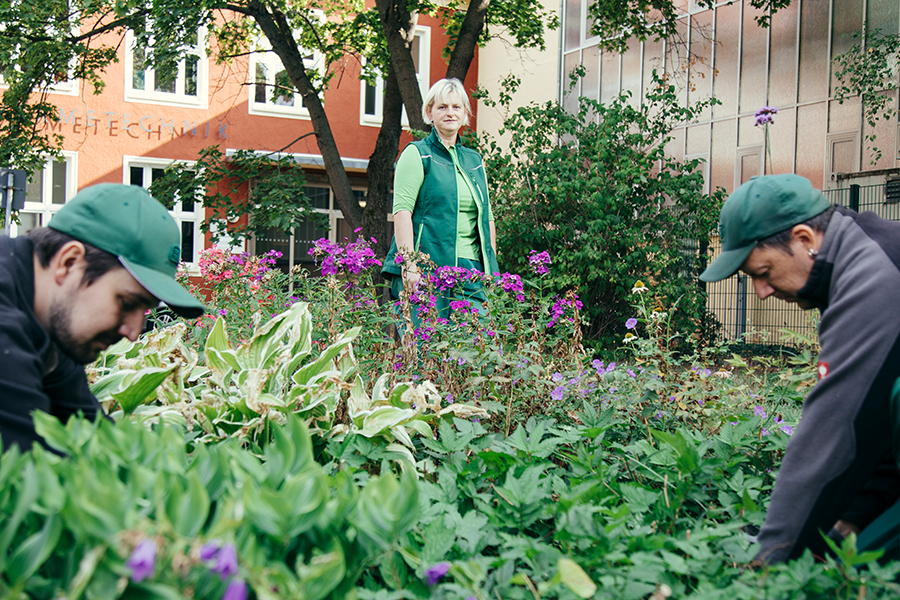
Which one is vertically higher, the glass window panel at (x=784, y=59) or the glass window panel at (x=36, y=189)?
the glass window panel at (x=784, y=59)

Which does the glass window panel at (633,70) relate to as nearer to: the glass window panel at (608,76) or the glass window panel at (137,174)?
the glass window panel at (608,76)

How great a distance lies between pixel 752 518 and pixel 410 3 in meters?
10.1

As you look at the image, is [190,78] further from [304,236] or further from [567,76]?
[567,76]

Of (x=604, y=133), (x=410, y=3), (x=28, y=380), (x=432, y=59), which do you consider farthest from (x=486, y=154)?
(x=28, y=380)

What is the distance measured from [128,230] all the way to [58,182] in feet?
53.0

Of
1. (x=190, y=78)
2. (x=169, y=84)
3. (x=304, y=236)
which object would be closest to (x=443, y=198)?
(x=169, y=84)

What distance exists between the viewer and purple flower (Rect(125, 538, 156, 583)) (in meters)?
0.94

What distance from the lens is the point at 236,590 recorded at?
993mm

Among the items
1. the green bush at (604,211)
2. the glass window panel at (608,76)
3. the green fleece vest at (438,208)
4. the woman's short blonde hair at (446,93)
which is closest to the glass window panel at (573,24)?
the glass window panel at (608,76)

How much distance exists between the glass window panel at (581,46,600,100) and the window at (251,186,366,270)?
5.62 meters

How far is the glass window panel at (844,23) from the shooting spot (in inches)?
456

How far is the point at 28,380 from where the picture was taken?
56.3 inches

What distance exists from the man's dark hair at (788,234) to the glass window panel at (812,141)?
1127 cm

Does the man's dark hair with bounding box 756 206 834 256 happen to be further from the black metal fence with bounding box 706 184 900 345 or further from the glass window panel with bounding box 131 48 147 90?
the glass window panel with bounding box 131 48 147 90
